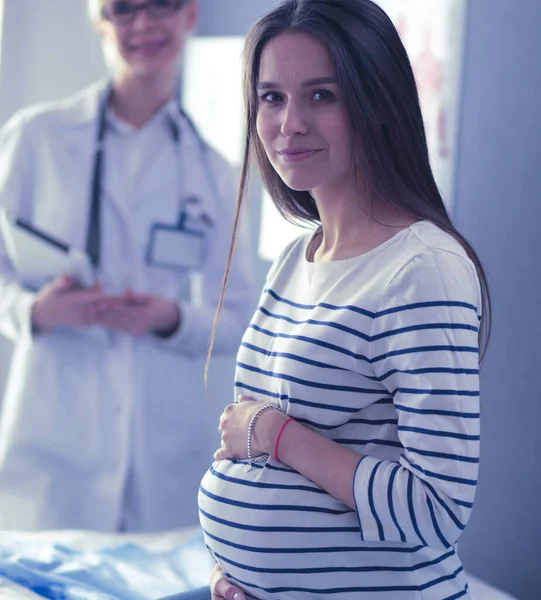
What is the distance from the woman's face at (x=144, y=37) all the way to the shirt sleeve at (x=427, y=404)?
145 cm

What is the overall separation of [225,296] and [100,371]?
40 centimetres

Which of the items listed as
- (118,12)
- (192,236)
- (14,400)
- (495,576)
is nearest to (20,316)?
(14,400)

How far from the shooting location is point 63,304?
2115 mm

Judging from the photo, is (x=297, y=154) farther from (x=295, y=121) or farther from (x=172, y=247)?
(x=172, y=247)

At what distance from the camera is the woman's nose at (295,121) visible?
112 cm

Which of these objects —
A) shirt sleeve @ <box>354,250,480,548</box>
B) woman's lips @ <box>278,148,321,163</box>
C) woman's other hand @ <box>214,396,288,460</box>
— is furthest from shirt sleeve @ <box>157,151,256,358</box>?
shirt sleeve @ <box>354,250,480,548</box>

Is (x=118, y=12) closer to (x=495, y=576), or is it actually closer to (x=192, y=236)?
(x=192, y=236)

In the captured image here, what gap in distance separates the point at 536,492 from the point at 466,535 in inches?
10.0

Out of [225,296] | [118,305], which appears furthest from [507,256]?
[118,305]

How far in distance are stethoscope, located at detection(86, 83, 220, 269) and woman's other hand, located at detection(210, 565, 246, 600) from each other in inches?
48.2

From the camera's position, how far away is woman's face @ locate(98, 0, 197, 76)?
2.22 meters

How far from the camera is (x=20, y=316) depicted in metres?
2.16

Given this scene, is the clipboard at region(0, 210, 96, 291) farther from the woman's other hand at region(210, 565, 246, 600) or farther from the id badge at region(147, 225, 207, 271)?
the woman's other hand at region(210, 565, 246, 600)

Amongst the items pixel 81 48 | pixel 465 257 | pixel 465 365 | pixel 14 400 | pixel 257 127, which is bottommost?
pixel 14 400
